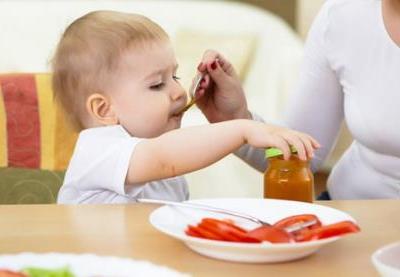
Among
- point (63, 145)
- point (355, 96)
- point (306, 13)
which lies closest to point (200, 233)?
point (355, 96)

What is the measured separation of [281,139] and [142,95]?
1.11ft

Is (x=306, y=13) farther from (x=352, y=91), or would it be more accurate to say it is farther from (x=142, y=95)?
(x=142, y=95)

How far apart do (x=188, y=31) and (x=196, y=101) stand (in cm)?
211

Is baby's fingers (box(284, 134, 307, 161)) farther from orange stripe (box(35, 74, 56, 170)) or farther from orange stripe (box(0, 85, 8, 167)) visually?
orange stripe (box(35, 74, 56, 170))

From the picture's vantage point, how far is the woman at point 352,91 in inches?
60.4

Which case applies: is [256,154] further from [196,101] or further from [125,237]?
[125,237]

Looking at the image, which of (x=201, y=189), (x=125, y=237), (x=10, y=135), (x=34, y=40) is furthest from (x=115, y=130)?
(x=34, y=40)

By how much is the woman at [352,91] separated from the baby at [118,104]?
0.33 feet

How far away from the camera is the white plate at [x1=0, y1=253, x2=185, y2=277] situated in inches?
33.1

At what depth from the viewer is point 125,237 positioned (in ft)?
3.41

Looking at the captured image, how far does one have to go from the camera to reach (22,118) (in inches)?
107

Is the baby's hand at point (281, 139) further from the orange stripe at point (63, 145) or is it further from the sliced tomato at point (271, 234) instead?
the orange stripe at point (63, 145)

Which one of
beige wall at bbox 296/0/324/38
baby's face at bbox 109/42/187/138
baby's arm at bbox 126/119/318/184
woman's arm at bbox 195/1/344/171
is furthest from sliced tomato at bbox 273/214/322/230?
beige wall at bbox 296/0/324/38

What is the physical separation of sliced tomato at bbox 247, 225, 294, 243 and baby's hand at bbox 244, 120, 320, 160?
0.52 feet
